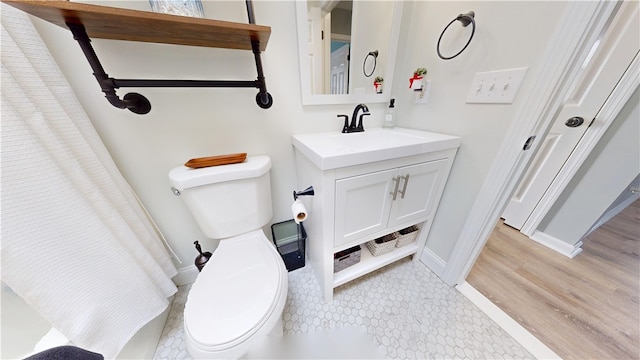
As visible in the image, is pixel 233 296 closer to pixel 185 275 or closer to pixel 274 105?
pixel 185 275

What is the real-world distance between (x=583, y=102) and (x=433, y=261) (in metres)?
1.37

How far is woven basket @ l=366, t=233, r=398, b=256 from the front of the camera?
3.58 ft

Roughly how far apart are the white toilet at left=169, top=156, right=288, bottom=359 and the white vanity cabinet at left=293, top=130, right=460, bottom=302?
0.26m

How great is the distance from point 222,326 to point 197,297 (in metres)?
0.16

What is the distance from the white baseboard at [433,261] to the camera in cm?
116

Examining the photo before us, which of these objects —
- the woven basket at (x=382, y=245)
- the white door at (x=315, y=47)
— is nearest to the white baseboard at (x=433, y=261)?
the woven basket at (x=382, y=245)

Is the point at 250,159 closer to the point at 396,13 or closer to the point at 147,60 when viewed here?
the point at 147,60

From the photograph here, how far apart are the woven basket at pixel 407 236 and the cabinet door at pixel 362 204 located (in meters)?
0.31

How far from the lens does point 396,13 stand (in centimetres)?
102

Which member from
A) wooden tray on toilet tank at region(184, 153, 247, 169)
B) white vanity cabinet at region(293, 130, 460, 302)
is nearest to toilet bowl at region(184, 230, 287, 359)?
white vanity cabinet at region(293, 130, 460, 302)

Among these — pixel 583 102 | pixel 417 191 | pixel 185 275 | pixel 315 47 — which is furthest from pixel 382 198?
pixel 583 102

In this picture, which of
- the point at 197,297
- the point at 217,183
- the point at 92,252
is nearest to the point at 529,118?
the point at 217,183

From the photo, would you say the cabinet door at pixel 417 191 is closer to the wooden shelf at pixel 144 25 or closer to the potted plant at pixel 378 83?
the potted plant at pixel 378 83

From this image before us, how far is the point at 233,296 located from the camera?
2.14 feet
